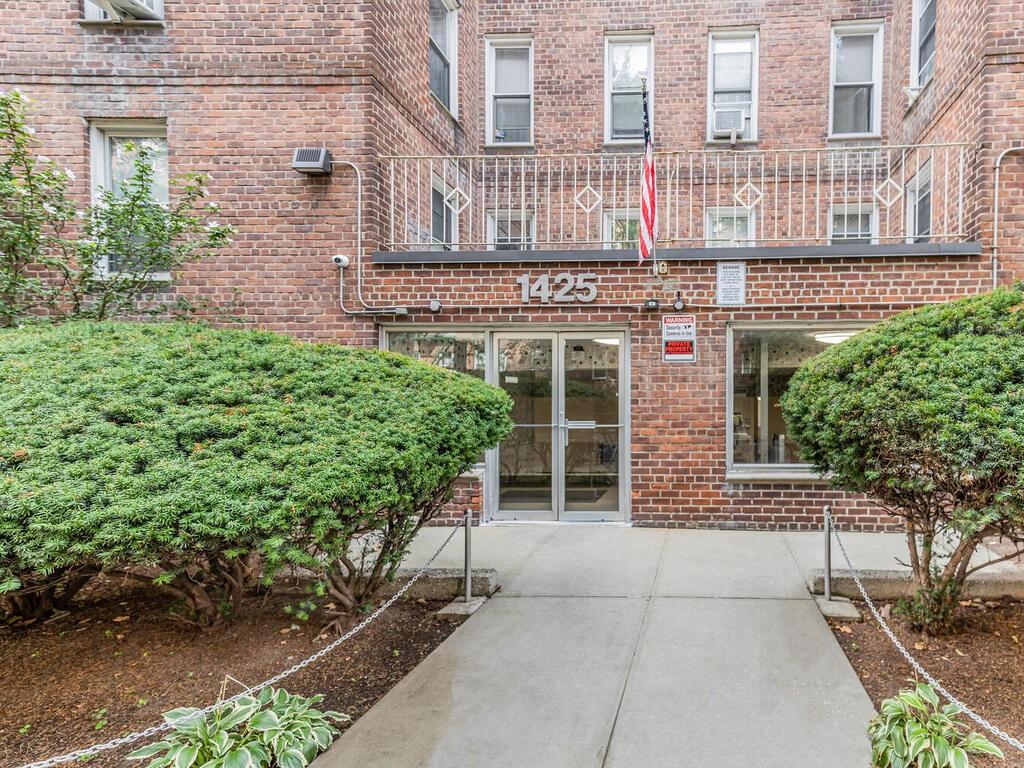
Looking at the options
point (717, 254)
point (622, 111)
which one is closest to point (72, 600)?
point (717, 254)

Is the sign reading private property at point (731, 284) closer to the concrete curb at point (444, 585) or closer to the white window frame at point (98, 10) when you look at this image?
the concrete curb at point (444, 585)

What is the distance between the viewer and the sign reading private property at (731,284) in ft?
20.3

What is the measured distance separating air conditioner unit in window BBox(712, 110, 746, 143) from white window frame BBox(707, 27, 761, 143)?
0.06 m

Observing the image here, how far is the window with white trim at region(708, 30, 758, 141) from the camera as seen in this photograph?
30.5 feet

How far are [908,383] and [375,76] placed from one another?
20.3 feet

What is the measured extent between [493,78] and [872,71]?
6191 millimetres

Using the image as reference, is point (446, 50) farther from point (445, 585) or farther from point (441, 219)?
point (445, 585)

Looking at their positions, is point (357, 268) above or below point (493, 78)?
below

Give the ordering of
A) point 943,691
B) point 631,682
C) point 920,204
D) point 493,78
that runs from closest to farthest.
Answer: point 943,691 < point 631,682 < point 920,204 < point 493,78

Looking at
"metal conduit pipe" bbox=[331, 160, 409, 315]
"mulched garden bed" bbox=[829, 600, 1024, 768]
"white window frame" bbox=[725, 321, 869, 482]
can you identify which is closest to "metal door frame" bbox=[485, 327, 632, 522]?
"white window frame" bbox=[725, 321, 869, 482]

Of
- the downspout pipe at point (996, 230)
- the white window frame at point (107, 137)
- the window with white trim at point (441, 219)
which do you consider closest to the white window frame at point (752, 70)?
the downspout pipe at point (996, 230)

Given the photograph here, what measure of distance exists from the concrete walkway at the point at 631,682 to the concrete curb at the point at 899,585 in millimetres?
322

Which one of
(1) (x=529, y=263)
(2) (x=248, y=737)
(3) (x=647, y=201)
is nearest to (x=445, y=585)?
(2) (x=248, y=737)

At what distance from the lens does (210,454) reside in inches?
106
